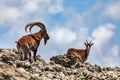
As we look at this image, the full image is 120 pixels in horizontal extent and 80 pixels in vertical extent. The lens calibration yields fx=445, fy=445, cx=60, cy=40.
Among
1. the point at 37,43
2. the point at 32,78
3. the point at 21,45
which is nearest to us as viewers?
the point at 32,78

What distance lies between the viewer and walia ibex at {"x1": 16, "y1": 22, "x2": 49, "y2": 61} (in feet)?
98.8

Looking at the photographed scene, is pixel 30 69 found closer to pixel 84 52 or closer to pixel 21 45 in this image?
pixel 21 45

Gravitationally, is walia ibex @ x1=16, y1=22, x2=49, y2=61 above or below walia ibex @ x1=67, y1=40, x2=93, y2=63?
below

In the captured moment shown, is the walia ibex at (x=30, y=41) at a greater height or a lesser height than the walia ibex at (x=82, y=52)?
lesser

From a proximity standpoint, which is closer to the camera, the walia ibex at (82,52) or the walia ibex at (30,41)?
the walia ibex at (30,41)

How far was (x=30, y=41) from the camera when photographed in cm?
3123

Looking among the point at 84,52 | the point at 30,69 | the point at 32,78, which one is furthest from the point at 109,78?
the point at 84,52

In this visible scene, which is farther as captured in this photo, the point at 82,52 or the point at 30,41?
the point at 82,52

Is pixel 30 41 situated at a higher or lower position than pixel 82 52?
lower

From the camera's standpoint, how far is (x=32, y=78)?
13.1 m

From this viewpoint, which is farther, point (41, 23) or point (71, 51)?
point (71, 51)

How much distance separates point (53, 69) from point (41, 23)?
25.1 feet

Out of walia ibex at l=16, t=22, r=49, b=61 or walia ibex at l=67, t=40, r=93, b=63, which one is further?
walia ibex at l=67, t=40, r=93, b=63

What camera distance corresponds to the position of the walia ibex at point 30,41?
98.8ft
